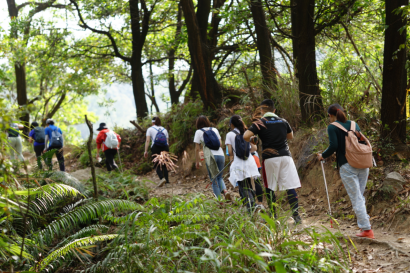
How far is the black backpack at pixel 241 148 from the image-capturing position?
17.8ft

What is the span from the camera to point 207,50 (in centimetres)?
1171

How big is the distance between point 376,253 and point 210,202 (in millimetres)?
2237

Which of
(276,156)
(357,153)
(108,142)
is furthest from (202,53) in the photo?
(357,153)

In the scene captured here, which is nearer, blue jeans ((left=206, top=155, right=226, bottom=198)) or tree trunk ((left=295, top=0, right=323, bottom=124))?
blue jeans ((left=206, top=155, right=226, bottom=198))

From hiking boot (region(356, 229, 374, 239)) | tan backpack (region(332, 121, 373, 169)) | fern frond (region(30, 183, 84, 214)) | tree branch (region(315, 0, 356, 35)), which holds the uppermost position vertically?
tree branch (region(315, 0, 356, 35))

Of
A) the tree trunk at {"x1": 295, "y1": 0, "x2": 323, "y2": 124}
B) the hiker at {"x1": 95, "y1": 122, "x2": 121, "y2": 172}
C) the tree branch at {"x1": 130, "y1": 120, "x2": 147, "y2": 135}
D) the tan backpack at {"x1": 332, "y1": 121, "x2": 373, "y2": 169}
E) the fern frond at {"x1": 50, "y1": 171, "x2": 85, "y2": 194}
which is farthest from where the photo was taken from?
the tree branch at {"x1": 130, "y1": 120, "x2": 147, "y2": 135}

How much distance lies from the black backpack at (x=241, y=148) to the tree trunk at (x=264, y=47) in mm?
4077

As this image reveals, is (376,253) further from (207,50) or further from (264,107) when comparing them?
(207,50)

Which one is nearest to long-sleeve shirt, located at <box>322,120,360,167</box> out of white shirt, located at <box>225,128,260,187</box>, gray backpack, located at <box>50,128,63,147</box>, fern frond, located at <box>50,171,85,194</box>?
white shirt, located at <box>225,128,260,187</box>

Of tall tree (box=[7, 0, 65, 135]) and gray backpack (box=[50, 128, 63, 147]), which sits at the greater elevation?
tall tree (box=[7, 0, 65, 135])

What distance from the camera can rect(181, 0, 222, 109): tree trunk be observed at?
422 inches

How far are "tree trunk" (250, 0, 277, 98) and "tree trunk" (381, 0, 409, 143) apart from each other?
3.33 m

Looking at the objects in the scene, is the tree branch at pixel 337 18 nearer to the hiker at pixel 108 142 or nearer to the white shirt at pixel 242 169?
the white shirt at pixel 242 169

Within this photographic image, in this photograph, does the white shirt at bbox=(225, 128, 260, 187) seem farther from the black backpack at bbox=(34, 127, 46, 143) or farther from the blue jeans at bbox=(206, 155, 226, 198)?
the black backpack at bbox=(34, 127, 46, 143)
